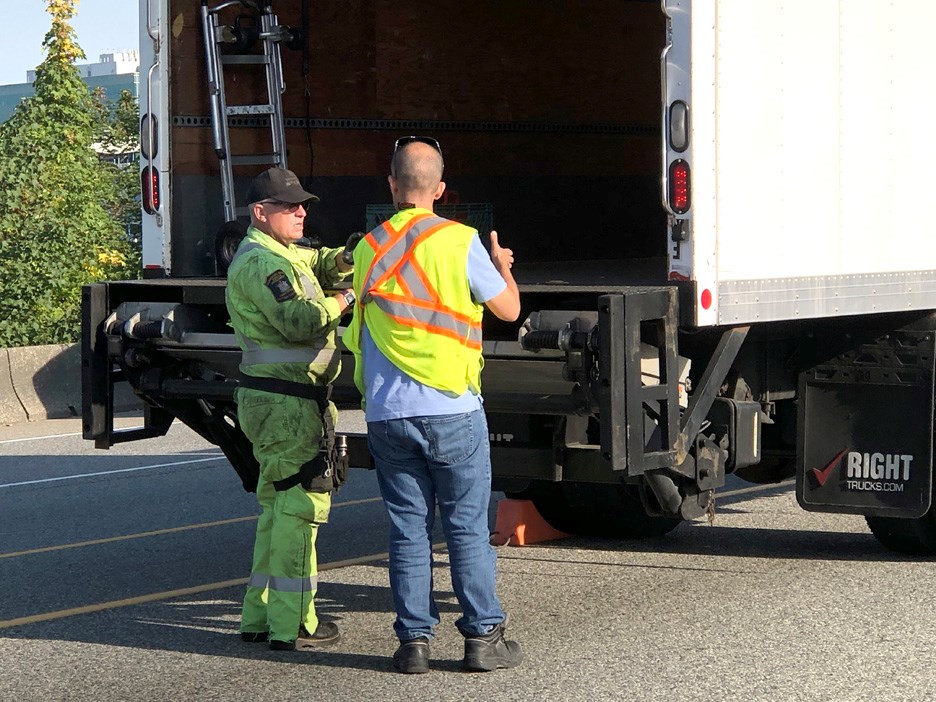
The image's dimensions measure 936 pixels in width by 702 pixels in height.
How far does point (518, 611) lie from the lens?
6832 millimetres

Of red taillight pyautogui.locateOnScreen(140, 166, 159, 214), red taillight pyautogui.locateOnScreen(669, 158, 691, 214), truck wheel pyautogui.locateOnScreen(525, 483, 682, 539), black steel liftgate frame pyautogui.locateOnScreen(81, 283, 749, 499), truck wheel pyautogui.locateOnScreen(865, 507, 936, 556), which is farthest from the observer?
truck wheel pyautogui.locateOnScreen(525, 483, 682, 539)

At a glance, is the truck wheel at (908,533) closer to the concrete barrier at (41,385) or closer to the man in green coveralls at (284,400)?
the man in green coveralls at (284,400)

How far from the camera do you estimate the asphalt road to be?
5695mm

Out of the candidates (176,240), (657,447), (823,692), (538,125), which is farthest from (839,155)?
(538,125)

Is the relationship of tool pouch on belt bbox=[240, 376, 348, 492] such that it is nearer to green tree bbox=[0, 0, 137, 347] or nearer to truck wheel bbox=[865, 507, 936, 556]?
truck wheel bbox=[865, 507, 936, 556]

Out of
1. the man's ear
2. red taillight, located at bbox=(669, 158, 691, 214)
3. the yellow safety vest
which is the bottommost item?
the yellow safety vest

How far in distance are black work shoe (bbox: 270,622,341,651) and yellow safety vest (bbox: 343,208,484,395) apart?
1.22 meters

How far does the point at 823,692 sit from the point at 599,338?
1.45 m

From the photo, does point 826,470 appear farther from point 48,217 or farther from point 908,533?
point 48,217

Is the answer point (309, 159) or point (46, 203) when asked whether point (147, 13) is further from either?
point (46, 203)

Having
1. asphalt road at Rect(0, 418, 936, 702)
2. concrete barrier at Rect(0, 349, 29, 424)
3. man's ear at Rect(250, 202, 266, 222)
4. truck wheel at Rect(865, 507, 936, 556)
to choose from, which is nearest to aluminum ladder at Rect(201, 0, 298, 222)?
man's ear at Rect(250, 202, 266, 222)

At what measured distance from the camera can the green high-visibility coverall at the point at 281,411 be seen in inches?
245

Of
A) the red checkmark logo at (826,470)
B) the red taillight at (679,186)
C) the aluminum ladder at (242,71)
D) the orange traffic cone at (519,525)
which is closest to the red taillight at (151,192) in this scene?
the aluminum ladder at (242,71)

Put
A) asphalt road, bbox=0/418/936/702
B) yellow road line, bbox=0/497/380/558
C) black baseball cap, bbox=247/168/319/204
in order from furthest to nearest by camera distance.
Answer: yellow road line, bbox=0/497/380/558 < black baseball cap, bbox=247/168/319/204 < asphalt road, bbox=0/418/936/702
